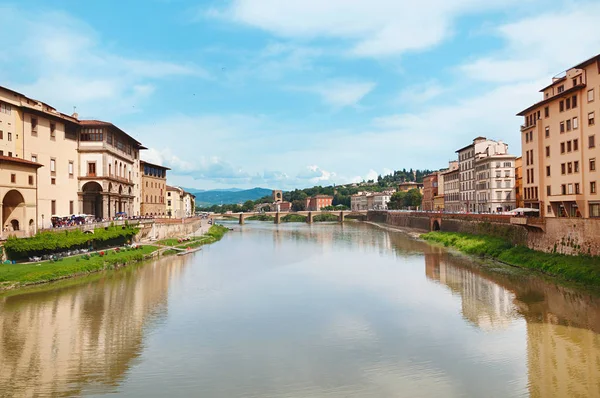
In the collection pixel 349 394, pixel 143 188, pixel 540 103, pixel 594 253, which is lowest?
pixel 349 394

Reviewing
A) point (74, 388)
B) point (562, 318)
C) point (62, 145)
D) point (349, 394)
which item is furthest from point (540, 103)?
point (62, 145)

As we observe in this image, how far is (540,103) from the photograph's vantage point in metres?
38.2

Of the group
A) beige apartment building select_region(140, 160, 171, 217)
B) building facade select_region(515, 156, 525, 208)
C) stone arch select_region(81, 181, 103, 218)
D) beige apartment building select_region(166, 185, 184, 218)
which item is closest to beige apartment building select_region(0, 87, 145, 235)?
stone arch select_region(81, 181, 103, 218)

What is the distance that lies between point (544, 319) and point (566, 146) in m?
19.0

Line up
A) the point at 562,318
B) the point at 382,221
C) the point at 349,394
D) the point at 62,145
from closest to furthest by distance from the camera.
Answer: the point at 349,394
the point at 562,318
the point at 62,145
the point at 382,221

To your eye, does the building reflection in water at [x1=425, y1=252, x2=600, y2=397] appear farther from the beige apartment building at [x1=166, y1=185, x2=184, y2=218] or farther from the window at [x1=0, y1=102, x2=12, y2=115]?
the beige apartment building at [x1=166, y1=185, x2=184, y2=218]

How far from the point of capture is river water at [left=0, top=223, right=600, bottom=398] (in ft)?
45.5

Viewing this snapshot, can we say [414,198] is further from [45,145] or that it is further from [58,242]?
[58,242]

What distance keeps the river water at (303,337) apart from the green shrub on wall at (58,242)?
167 inches

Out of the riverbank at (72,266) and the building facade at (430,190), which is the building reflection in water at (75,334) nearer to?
the riverbank at (72,266)

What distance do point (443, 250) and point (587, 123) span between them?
66.6ft

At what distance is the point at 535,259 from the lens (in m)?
33.4

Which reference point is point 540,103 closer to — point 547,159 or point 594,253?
point 547,159

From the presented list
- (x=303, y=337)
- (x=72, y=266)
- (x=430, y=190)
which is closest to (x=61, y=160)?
(x=72, y=266)
